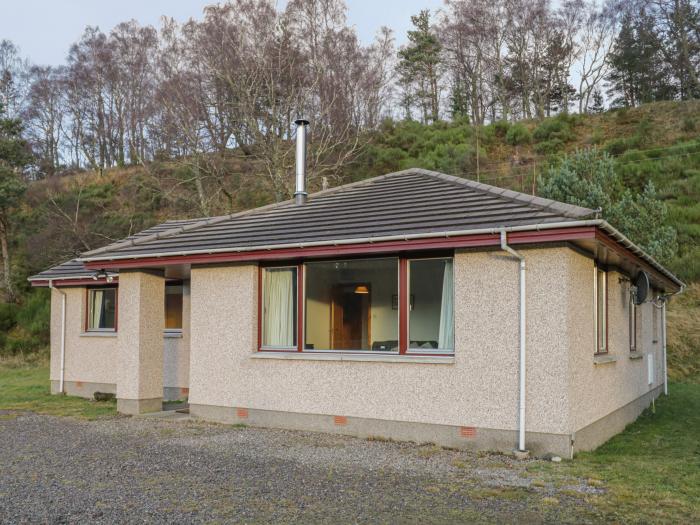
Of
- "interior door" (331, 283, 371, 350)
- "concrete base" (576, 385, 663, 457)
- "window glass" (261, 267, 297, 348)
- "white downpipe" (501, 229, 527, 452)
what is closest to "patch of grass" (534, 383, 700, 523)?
"concrete base" (576, 385, 663, 457)

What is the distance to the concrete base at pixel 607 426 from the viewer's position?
28.6 feet

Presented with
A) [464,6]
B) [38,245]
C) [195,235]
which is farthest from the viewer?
[464,6]

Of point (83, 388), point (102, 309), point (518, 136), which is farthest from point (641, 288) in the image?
point (518, 136)

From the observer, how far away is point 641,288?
11.8m

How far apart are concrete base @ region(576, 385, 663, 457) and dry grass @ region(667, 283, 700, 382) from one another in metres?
6.31

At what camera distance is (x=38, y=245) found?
107ft

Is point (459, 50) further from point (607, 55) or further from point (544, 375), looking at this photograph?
point (544, 375)

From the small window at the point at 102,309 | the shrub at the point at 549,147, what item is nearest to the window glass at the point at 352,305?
the small window at the point at 102,309

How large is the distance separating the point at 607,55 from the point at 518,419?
35474 mm

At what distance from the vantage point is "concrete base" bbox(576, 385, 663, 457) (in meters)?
8.71

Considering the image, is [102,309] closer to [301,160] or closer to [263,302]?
[301,160]

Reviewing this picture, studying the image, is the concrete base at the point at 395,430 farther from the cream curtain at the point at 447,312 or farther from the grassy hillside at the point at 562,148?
the grassy hillside at the point at 562,148

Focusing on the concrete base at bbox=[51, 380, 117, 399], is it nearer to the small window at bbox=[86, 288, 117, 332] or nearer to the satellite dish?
the small window at bbox=[86, 288, 117, 332]

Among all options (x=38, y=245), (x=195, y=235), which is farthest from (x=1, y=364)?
(x=195, y=235)
